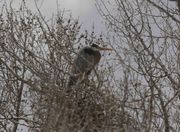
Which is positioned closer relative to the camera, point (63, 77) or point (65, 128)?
point (65, 128)

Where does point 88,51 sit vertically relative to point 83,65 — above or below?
above

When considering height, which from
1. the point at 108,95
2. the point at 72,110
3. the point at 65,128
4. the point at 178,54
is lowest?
the point at 65,128

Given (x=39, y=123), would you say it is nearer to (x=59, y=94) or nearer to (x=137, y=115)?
(x=59, y=94)

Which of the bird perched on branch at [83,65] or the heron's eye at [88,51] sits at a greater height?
the heron's eye at [88,51]

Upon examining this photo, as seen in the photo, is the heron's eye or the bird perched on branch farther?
the heron's eye

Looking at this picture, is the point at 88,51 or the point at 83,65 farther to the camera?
the point at 88,51

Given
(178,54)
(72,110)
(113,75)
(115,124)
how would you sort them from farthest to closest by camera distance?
(178,54)
(113,75)
(115,124)
(72,110)

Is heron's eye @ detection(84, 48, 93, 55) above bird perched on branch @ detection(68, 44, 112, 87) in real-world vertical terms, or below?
above

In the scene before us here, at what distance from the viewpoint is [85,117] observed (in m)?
4.72

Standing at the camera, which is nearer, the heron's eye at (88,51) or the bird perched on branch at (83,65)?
the bird perched on branch at (83,65)

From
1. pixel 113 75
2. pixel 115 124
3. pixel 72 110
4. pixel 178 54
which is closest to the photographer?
pixel 72 110

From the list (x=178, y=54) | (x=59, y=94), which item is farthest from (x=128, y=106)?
(x=178, y=54)

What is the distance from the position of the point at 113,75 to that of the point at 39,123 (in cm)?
109

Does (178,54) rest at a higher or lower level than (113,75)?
higher
